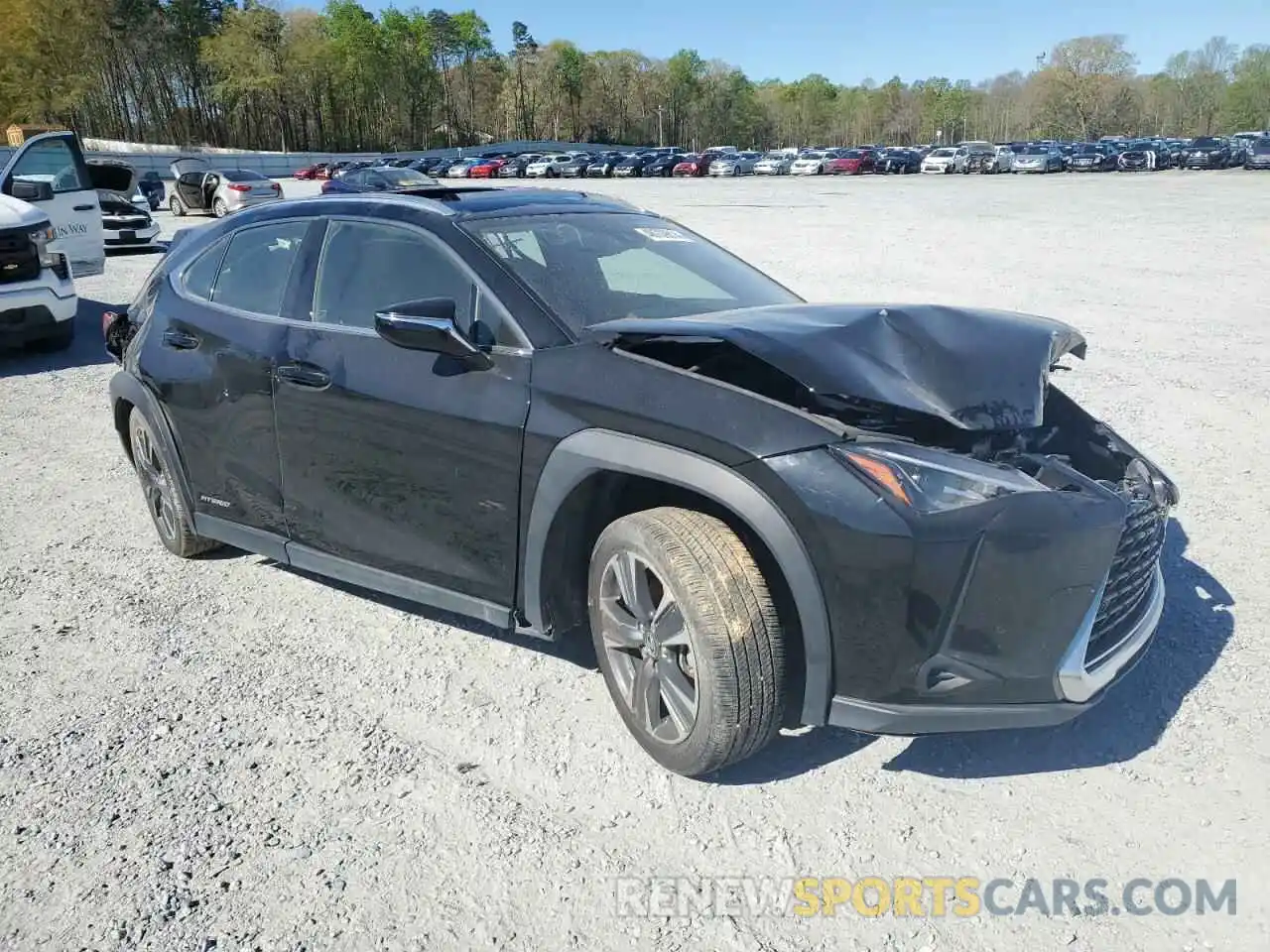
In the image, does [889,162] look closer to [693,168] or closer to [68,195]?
[693,168]

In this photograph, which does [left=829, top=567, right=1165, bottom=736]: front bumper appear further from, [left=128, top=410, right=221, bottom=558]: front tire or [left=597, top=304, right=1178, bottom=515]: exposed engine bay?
[left=128, top=410, right=221, bottom=558]: front tire

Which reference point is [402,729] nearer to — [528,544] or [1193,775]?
[528,544]

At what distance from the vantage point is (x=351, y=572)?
147 inches

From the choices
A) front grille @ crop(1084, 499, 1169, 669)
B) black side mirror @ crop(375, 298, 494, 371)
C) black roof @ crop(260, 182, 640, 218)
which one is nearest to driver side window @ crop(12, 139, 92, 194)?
black roof @ crop(260, 182, 640, 218)

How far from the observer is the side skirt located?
11.0 feet

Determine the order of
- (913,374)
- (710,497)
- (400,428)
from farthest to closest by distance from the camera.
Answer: (400,428) → (913,374) → (710,497)

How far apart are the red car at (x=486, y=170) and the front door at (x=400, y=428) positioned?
58.2 metres

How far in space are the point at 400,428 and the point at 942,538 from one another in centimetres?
184

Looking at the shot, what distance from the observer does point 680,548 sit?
2.78 meters

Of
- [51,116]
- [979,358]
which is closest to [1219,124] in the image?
[51,116]

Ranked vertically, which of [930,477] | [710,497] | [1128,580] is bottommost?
[1128,580]

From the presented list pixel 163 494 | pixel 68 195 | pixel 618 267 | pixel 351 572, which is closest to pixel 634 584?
pixel 351 572

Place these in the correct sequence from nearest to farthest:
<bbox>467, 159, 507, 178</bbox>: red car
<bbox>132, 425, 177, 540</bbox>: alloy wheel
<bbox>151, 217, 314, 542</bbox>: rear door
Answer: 1. <bbox>151, 217, 314, 542</bbox>: rear door
2. <bbox>132, 425, 177, 540</bbox>: alloy wheel
3. <bbox>467, 159, 507, 178</bbox>: red car

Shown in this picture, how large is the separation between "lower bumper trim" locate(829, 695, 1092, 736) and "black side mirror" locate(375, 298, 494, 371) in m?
1.56
